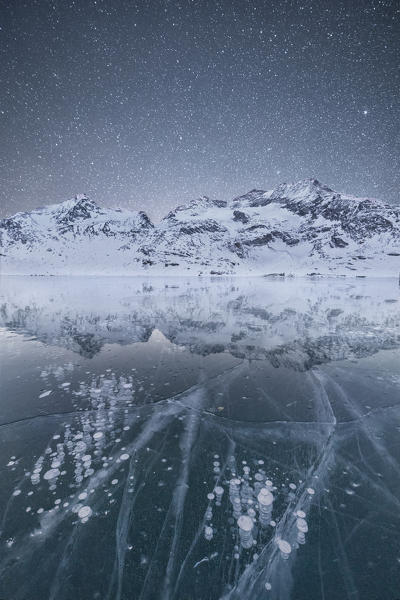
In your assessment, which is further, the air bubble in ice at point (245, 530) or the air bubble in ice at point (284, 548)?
the air bubble in ice at point (245, 530)

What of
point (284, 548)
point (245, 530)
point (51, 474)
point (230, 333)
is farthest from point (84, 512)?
point (230, 333)

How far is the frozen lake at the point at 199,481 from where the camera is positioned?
3125mm

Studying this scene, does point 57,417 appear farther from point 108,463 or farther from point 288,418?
point 288,418

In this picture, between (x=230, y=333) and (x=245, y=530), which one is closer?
(x=245, y=530)

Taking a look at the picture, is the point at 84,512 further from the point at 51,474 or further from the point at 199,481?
the point at 199,481

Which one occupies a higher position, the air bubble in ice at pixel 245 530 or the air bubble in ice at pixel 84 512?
the air bubble in ice at pixel 84 512

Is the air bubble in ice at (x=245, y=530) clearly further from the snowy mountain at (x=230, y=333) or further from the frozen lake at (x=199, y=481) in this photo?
the snowy mountain at (x=230, y=333)

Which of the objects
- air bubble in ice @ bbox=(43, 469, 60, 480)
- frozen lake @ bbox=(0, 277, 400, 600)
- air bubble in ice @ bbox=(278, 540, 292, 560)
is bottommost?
air bubble in ice @ bbox=(278, 540, 292, 560)

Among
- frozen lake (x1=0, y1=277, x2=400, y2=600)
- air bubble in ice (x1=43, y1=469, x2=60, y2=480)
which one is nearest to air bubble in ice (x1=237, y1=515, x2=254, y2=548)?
frozen lake (x1=0, y1=277, x2=400, y2=600)

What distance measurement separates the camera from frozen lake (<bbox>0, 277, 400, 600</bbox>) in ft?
10.3

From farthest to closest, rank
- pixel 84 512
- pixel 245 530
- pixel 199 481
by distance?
pixel 199 481
pixel 84 512
pixel 245 530

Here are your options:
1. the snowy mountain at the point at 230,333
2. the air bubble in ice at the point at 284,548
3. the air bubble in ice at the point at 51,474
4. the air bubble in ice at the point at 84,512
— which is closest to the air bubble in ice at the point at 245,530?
the air bubble in ice at the point at 284,548

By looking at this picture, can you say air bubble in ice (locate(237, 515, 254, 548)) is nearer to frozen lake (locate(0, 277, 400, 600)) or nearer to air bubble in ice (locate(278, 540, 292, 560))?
frozen lake (locate(0, 277, 400, 600))

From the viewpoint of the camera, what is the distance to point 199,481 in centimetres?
445
